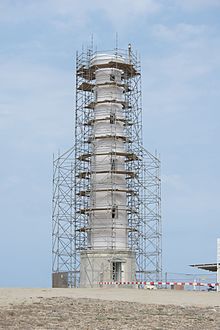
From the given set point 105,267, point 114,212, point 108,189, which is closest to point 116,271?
point 105,267

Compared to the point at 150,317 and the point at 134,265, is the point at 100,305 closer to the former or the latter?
the point at 150,317

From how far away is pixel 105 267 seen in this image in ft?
185

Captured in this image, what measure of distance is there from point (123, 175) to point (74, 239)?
6.73 meters

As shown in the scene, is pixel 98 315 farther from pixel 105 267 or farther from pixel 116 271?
pixel 116 271

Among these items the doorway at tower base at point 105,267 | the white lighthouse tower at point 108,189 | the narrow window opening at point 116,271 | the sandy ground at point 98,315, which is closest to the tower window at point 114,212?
the white lighthouse tower at point 108,189

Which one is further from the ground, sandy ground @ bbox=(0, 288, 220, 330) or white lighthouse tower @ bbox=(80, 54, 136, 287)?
white lighthouse tower @ bbox=(80, 54, 136, 287)

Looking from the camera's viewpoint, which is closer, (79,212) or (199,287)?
(199,287)

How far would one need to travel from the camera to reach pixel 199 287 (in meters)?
51.8

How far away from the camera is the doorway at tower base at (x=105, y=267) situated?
5619cm

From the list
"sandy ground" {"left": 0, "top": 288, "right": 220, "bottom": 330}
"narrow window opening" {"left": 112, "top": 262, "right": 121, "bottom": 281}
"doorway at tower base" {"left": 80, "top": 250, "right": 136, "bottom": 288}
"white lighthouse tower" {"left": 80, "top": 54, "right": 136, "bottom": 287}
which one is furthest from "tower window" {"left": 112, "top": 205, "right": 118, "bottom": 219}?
"sandy ground" {"left": 0, "top": 288, "right": 220, "bottom": 330}

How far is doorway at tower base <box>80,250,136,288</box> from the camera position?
5619cm

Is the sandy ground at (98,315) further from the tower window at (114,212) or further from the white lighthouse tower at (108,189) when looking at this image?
the tower window at (114,212)

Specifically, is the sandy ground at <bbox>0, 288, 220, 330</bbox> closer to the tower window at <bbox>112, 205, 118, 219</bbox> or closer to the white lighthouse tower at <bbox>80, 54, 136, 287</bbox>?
the white lighthouse tower at <bbox>80, 54, 136, 287</bbox>

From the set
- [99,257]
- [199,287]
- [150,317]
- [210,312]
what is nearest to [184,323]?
[150,317]
